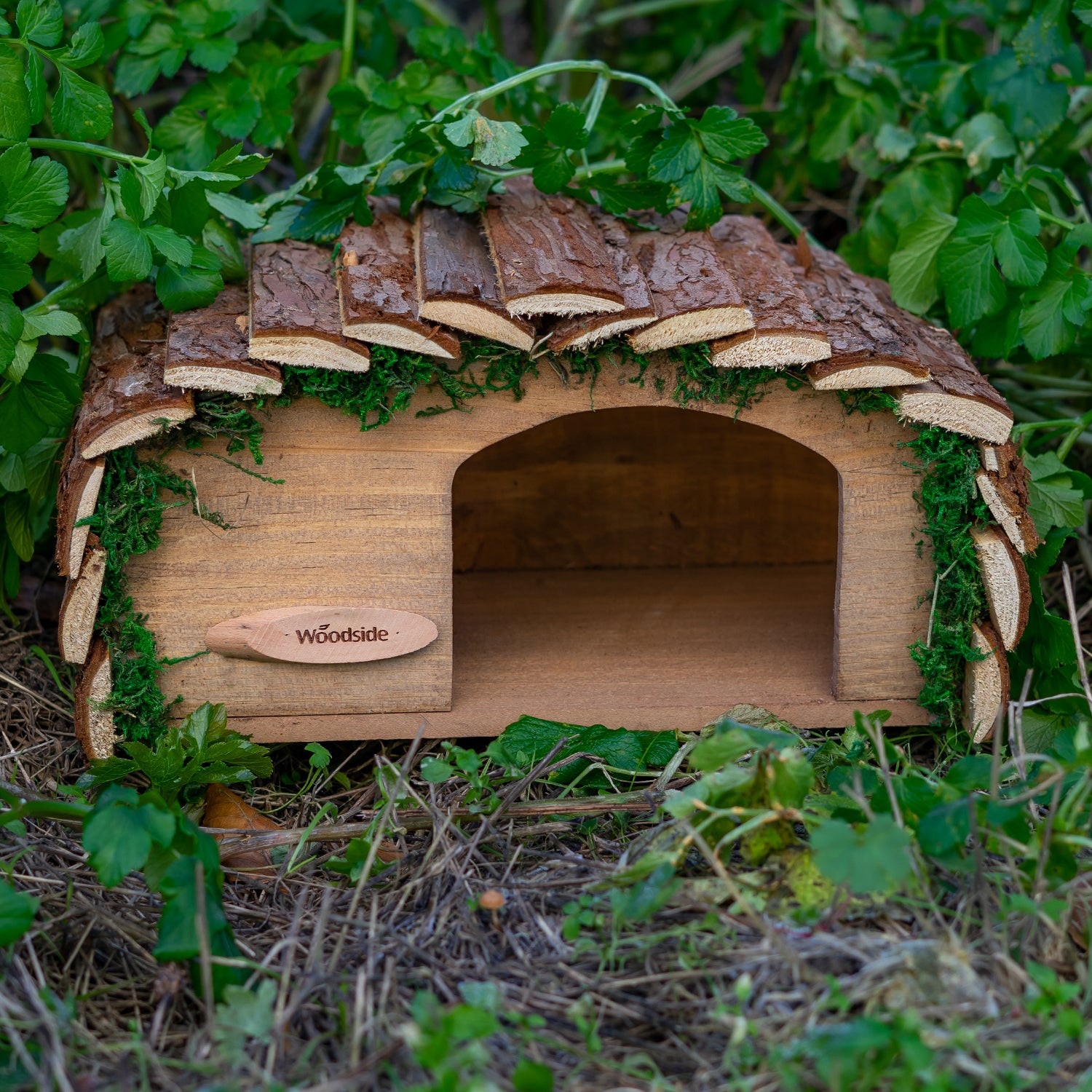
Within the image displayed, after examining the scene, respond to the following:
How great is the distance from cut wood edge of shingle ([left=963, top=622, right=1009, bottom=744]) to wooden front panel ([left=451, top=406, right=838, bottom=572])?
0.77 metres

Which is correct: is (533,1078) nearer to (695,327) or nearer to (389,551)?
(389,551)

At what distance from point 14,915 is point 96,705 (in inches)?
20.4

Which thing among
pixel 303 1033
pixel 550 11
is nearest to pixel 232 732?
pixel 303 1033

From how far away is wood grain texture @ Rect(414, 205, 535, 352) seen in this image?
1.57 m

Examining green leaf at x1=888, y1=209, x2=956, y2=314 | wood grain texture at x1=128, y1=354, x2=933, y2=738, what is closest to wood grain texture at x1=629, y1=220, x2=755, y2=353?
wood grain texture at x1=128, y1=354, x2=933, y2=738

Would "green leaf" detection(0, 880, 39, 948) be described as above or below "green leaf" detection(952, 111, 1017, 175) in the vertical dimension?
below

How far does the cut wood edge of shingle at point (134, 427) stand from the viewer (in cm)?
157

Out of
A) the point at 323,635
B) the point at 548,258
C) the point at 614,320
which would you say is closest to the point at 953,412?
the point at 614,320

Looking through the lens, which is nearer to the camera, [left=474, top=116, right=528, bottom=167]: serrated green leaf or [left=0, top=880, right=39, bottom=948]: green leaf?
[left=0, top=880, right=39, bottom=948]: green leaf

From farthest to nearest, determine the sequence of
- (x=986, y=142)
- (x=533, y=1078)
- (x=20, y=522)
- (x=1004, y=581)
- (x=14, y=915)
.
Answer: (x=986, y=142), (x=20, y=522), (x=1004, y=581), (x=14, y=915), (x=533, y=1078)

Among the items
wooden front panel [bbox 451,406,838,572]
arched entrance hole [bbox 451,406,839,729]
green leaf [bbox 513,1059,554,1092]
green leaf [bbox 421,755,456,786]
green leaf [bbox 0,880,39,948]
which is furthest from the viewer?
wooden front panel [bbox 451,406,838,572]

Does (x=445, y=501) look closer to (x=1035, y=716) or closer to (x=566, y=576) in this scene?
(x=566, y=576)

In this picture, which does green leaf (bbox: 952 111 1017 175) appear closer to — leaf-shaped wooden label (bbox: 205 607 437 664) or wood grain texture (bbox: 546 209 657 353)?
wood grain texture (bbox: 546 209 657 353)

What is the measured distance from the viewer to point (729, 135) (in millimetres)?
1754
